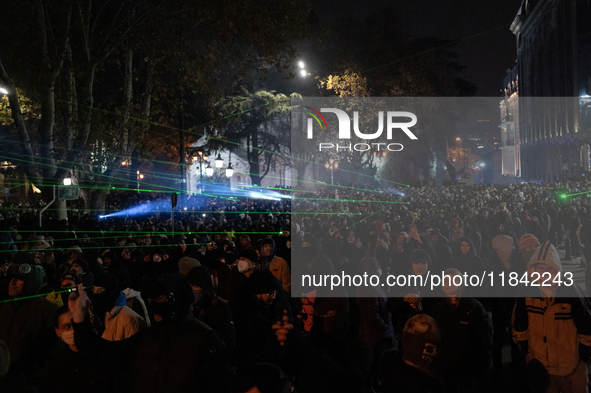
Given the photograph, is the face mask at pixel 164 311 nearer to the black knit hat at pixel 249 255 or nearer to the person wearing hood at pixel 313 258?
the black knit hat at pixel 249 255

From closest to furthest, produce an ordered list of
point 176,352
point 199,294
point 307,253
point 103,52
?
point 176,352, point 199,294, point 307,253, point 103,52

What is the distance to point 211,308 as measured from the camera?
175 inches

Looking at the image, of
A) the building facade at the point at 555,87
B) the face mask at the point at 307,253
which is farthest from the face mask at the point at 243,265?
the building facade at the point at 555,87

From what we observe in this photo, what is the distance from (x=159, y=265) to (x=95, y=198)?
42.9 feet

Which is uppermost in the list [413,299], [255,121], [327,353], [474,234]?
[255,121]

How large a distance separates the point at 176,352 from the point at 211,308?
4.43ft

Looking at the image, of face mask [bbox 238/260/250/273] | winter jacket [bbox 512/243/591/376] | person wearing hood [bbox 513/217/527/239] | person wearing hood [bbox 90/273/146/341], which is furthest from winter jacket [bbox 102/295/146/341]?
person wearing hood [bbox 513/217/527/239]

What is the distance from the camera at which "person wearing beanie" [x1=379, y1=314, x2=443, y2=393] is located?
2977mm

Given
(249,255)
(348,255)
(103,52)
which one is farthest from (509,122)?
(249,255)

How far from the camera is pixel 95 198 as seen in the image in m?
19.5

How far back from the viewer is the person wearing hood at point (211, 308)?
4.30m

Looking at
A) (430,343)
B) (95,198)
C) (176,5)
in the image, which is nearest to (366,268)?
(430,343)

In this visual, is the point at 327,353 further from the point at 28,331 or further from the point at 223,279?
the point at 223,279

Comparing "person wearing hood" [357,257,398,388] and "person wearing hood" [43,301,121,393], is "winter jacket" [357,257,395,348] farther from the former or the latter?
"person wearing hood" [43,301,121,393]
